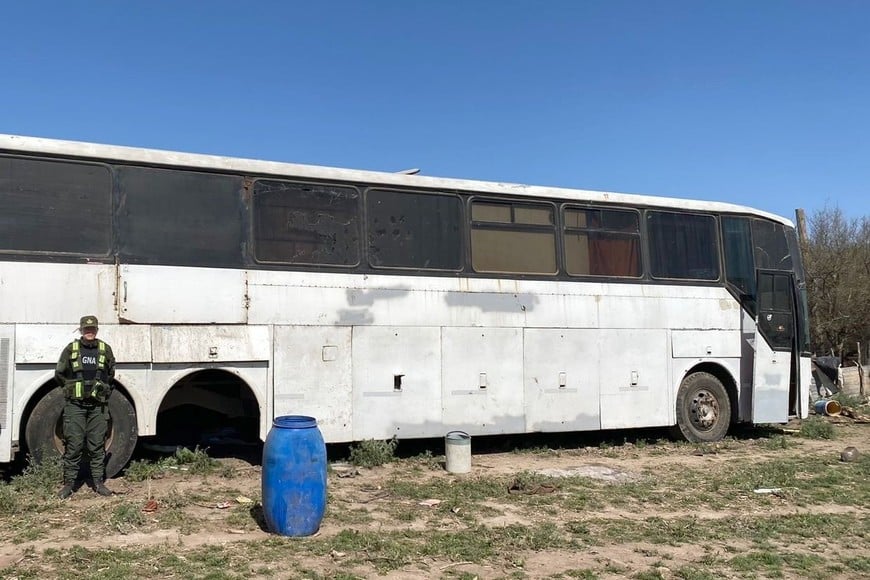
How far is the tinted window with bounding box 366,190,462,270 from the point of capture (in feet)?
30.6

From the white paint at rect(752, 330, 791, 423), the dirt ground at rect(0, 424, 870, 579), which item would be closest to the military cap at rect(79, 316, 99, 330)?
the dirt ground at rect(0, 424, 870, 579)

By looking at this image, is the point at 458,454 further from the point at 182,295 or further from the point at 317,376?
the point at 182,295

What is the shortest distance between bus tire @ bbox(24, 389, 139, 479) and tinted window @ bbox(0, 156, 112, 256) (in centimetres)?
157

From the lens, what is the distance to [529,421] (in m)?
10.1

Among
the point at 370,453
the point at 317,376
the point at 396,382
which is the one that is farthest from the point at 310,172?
the point at 370,453

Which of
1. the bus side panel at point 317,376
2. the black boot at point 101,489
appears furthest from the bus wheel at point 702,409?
the black boot at point 101,489

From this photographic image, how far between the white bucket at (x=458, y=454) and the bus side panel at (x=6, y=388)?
480 cm

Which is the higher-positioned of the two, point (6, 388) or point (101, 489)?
point (6, 388)

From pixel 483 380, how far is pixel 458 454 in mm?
1222

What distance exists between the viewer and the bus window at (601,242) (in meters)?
10.5

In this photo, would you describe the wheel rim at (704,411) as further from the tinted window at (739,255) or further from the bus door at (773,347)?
the tinted window at (739,255)

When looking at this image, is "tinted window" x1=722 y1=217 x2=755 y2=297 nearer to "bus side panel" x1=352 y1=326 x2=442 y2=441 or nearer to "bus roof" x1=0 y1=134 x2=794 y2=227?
"bus roof" x1=0 y1=134 x2=794 y2=227

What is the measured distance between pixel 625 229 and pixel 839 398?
30.6 ft

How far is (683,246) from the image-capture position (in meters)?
11.3
